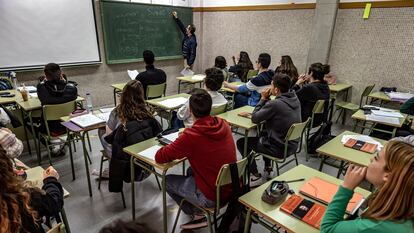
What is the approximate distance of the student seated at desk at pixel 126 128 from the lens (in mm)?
2359

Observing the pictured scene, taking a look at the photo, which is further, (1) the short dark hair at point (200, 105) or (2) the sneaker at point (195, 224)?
(2) the sneaker at point (195, 224)

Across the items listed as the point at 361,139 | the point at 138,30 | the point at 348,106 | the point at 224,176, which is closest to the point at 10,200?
the point at 224,176

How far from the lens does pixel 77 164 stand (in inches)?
135

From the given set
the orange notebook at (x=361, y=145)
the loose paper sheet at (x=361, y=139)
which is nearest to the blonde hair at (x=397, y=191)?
the orange notebook at (x=361, y=145)

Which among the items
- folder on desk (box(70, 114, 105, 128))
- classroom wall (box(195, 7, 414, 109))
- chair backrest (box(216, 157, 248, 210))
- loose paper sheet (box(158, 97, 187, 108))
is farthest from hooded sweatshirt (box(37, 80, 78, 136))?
classroom wall (box(195, 7, 414, 109))

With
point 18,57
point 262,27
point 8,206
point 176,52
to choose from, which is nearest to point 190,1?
point 176,52

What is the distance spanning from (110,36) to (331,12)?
180 inches

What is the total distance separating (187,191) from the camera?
204cm

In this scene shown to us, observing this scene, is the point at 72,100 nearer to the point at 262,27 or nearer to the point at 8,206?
the point at 8,206

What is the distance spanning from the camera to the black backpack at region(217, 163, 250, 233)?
6.00ft

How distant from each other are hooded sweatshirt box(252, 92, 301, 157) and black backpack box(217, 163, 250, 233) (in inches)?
37.6

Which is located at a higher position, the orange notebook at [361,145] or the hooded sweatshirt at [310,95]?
the hooded sweatshirt at [310,95]

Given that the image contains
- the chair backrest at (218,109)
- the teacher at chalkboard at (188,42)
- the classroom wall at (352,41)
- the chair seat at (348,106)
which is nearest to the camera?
the chair backrest at (218,109)

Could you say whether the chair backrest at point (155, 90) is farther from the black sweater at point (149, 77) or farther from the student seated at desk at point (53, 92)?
the student seated at desk at point (53, 92)
